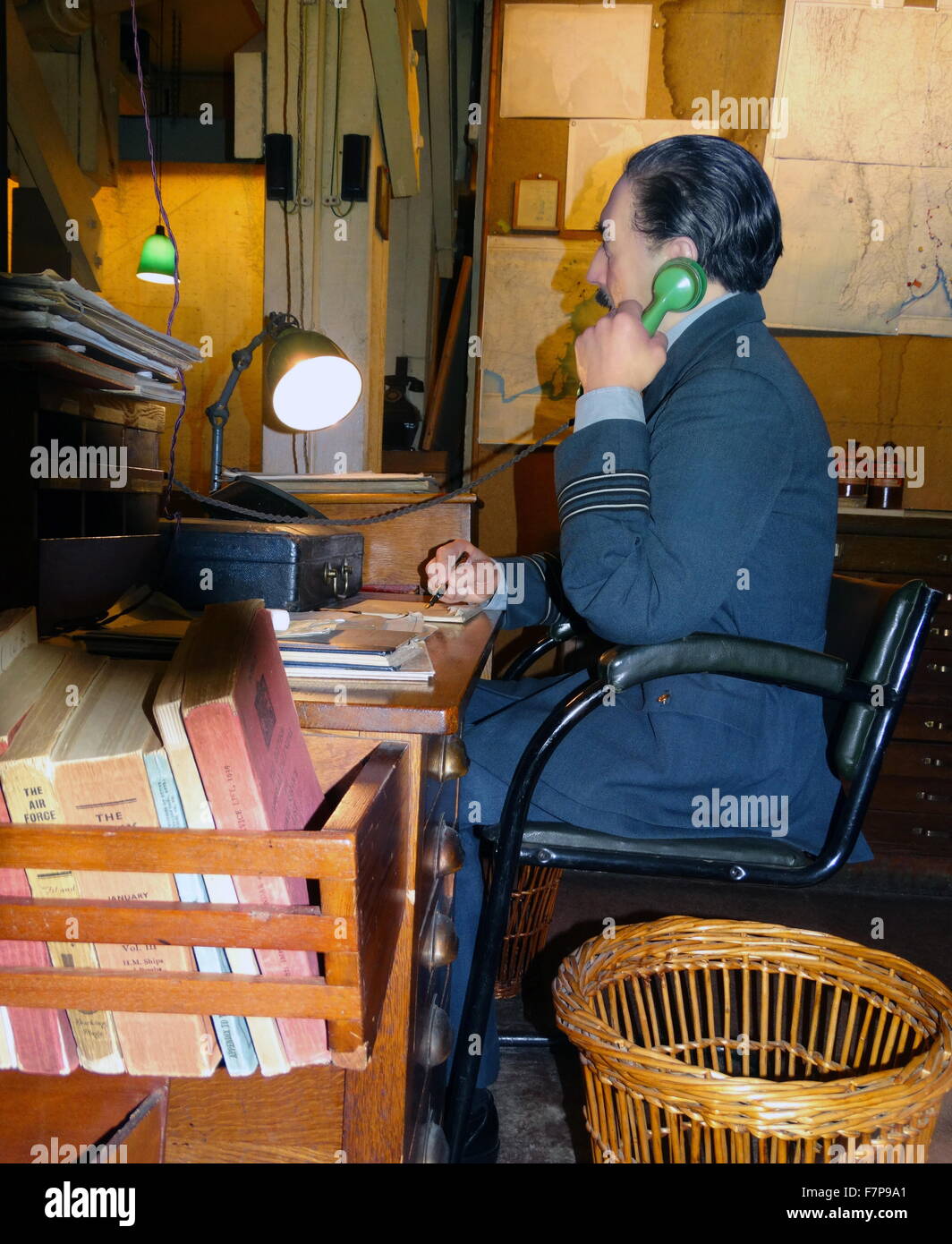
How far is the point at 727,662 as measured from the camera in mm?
1104

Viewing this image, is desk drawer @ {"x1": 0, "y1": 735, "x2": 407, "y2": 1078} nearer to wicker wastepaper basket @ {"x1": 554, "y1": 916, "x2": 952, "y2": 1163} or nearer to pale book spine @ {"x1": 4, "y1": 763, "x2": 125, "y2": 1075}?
pale book spine @ {"x1": 4, "y1": 763, "x2": 125, "y2": 1075}

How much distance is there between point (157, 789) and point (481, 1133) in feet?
3.53

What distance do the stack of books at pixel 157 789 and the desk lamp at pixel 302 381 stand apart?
1.09 m

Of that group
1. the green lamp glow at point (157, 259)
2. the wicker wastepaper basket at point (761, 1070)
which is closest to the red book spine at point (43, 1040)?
the wicker wastepaper basket at point (761, 1070)

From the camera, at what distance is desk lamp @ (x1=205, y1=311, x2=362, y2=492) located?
5.64 ft

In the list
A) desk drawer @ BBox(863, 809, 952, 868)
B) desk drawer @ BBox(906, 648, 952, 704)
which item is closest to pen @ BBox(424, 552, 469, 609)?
desk drawer @ BBox(906, 648, 952, 704)

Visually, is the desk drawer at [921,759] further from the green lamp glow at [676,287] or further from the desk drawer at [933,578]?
the green lamp glow at [676,287]

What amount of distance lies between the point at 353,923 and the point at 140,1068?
25 centimetres

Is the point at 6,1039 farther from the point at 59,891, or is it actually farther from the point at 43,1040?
the point at 59,891

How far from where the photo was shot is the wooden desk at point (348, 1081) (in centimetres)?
78

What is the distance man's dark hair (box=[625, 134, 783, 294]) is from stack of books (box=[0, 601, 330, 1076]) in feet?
3.10

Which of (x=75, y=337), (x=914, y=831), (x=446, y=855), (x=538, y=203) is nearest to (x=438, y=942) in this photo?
(x=446, y=855)

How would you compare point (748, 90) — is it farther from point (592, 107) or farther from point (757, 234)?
point (757, 234)

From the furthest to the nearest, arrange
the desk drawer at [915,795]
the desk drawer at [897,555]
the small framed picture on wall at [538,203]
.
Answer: the small framed picture on wall at [538,203] < the desk drawer at [915,795] < the desk drawer at [897,555]
